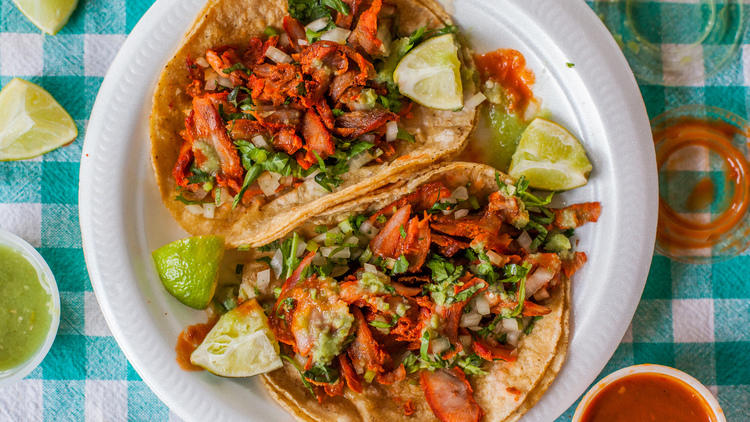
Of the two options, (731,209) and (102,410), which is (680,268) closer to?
(731,209)

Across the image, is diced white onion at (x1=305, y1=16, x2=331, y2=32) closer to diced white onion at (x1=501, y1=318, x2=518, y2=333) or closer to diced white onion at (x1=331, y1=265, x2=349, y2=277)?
diced white onion at (x1=331, y1=265, x2=349, y2=277)

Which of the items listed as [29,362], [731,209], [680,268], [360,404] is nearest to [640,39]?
[731,209]

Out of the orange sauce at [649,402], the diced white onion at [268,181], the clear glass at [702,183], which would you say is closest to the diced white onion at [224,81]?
the diced white onion at [268,181]

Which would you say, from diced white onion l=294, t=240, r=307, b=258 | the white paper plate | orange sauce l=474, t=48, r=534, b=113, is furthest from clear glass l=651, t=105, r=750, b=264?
diced white onion l=294, t=240, r=307, b=258

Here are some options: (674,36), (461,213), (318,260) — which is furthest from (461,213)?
(674,36)

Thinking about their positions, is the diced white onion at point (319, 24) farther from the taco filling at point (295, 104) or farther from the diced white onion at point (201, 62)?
the diced white onion at point (201, 62)

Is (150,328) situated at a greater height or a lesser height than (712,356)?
greater

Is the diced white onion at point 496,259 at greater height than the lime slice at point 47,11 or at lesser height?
lesser
